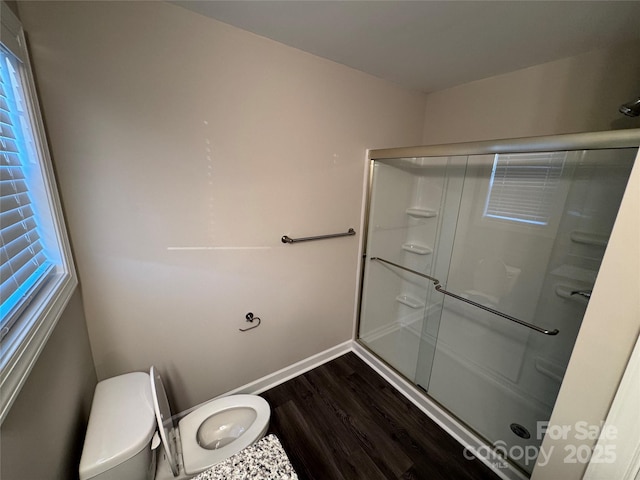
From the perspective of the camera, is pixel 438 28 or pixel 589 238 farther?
pixel 589 238

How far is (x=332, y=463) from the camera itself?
1.37m

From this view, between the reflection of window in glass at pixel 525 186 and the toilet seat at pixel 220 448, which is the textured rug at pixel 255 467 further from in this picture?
the reflection of window in glass at pixel 525 186

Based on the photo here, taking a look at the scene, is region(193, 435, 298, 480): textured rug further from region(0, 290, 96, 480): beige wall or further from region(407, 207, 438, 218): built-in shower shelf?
region(407, 207, 438, 218): built-in shower shelf

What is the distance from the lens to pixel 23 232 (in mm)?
785

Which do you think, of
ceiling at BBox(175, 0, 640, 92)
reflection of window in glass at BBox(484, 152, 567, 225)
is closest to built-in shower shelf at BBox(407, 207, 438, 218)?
reflection of window in glass at BBox(484, 152, 567, 225)

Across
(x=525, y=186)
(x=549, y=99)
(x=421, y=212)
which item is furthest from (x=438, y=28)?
(x=421, y=212)

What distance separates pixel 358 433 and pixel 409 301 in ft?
3.74

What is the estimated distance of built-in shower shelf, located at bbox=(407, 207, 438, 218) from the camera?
6.80 feet

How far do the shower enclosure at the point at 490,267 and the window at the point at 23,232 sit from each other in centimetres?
176

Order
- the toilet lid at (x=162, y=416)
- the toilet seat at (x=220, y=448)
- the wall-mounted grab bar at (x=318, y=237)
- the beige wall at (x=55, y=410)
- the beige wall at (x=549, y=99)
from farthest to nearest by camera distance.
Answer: the wall-mounted grab bar at (x=318, y=237) < the beige wall at (x=549, y=99) < the toilet seat at (x=220, y=448) < the toilet lid at (x=162, y=416) < the beige wall at (x=55, y=410)

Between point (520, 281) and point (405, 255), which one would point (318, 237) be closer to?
point (405, 255)

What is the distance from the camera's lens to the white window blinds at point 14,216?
68 cm

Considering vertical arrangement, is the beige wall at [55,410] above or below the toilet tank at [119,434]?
above

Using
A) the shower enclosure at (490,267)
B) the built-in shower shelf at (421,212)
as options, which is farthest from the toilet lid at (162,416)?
the built-in shower shelf at (421,212)
